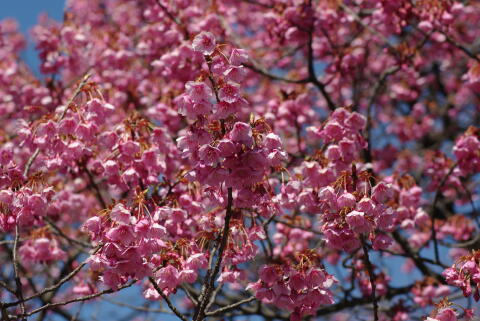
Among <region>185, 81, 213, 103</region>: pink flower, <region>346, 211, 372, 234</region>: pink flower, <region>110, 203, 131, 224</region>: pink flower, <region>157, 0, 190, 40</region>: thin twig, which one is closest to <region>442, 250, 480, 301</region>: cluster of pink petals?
<region>346, 211, 372, 234</region>: pink flower

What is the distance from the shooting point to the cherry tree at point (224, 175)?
295 centimetres

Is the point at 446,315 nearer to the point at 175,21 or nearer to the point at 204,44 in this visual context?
the point at 204,44

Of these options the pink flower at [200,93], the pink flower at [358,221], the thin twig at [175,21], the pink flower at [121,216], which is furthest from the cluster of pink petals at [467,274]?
the thin twig at [175,21]

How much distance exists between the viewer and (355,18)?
621cm

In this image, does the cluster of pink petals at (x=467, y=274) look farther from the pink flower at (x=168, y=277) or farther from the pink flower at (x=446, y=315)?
the pink flower at (x=168, y=277)

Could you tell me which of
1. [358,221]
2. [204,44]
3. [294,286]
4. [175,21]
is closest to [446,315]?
[358,221]

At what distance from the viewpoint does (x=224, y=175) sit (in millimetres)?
2801

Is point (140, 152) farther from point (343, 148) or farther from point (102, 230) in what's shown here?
point (343, 148)

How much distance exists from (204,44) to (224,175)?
72 cm

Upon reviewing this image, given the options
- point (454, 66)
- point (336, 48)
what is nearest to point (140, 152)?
point (336, 48)

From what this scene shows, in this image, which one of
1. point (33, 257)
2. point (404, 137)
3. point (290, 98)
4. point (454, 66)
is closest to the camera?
point (33, 257)

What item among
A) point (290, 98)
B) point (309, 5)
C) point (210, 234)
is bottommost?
point (210, 234)

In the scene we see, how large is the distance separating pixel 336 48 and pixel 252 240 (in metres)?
3.54

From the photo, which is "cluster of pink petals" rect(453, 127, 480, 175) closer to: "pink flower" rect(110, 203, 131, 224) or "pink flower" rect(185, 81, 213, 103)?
"pink flower" rect(185, 81, 213, 103)
